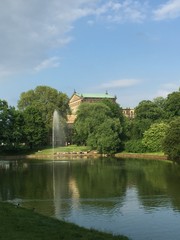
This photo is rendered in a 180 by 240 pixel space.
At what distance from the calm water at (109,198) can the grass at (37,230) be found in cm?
234

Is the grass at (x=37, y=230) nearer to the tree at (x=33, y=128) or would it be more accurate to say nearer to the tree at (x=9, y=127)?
the tree at (x=9, y=127)

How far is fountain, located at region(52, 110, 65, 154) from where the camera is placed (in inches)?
3472

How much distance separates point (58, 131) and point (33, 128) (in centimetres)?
1172

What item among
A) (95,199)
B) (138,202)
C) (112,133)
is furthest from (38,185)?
(112,133)

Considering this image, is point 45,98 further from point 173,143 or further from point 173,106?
point 173,143

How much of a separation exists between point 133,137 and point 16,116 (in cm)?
2432

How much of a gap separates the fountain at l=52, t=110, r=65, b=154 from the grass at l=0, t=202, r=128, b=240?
6991cm

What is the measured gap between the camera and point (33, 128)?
79250 mm

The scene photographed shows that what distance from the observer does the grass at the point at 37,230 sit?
12875 mm

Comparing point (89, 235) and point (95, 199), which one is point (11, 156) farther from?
point (89, 235)

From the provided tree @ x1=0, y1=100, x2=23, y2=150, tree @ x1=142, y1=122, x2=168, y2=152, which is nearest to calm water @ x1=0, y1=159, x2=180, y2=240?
tree @ x1=142, y1=122, x2=168, y2=152

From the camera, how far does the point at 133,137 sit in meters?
79.3

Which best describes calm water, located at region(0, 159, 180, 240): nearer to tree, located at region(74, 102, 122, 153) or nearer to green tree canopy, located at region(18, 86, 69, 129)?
tree, located at region(74, 102, 122, 153)

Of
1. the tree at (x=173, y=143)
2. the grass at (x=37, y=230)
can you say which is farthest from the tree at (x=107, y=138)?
the grass at (x=37, y=230)
